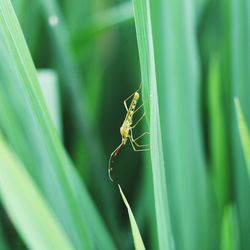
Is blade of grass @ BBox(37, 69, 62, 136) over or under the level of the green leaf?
under

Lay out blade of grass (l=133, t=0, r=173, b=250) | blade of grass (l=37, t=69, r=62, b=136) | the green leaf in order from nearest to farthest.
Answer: the green leaf → blade of grass (l=133, t=0, r=173, b=250) → blade of grass (l=37, t=69, r=62, b=136)

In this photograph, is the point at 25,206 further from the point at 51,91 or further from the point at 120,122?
the point at 120,122

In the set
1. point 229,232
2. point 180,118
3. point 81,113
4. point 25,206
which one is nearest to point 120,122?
point 81,113

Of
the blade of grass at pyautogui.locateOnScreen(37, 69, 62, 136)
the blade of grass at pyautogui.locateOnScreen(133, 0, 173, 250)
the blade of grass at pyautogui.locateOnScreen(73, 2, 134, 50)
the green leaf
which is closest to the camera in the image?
the green leaf

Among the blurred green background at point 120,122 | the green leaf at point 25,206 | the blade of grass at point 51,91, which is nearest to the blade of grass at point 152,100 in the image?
the blurred green background at point 120,122

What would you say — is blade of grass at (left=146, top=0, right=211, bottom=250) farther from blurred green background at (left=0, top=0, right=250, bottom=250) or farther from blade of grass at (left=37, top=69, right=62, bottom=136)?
blade of grass at (left=37, top=69, right=62, bottom=136)

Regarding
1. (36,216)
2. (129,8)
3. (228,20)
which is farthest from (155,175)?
(129,8)

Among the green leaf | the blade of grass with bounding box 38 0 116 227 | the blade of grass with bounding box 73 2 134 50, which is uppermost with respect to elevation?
the green leaf

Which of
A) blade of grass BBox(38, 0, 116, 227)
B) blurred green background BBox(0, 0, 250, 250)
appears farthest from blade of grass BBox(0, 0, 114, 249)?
blade of grass BBox(38, 0, 116, 227)

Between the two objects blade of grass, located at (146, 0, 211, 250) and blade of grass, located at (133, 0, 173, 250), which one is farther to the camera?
blade of grass, located at (146, 0, 211, 250)
